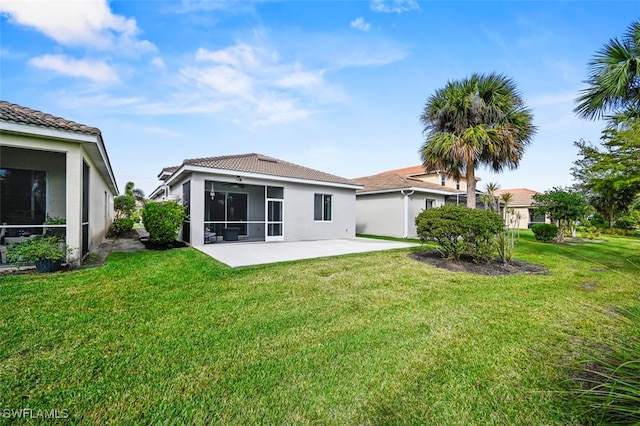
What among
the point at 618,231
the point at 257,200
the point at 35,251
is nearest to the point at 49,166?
the point at 35,251

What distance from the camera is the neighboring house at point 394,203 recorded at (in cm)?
1748

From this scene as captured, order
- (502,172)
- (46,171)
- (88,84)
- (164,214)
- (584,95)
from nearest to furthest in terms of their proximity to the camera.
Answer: (584,95) → (46,171) → (164,214) → (88,84) → (502,172)

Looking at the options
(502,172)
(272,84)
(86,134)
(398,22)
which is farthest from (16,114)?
(502,172)

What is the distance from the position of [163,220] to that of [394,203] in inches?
523

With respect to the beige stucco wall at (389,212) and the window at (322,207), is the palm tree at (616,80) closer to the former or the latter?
the beige stucco wall at (389,212)

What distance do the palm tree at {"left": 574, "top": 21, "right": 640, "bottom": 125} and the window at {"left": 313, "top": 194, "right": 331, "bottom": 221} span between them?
35.0ft

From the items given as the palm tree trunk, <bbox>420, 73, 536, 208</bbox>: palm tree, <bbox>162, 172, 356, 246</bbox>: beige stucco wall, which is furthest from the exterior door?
the palm tree trunk

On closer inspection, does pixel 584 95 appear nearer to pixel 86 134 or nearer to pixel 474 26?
pixel 474 26

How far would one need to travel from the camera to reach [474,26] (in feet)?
34.3

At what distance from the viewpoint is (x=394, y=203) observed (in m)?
18.1

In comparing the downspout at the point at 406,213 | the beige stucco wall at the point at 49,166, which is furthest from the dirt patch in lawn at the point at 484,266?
the beige stucco wall at the point at 49,166

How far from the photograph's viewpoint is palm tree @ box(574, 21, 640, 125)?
270 inches

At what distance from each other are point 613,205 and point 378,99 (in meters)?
28.7

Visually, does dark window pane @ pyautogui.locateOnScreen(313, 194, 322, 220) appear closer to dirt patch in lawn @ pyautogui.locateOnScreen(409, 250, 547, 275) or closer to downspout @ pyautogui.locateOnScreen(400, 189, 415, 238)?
downspout @ pyautogui.locateOnScreen(400, 189, 415, 238)
